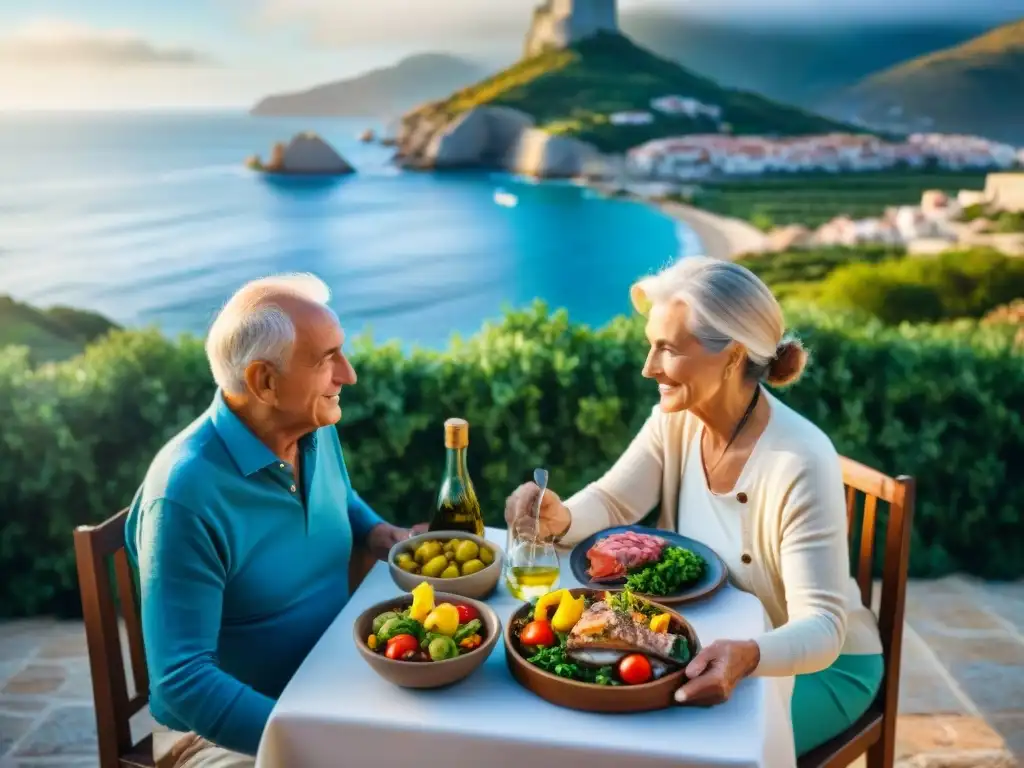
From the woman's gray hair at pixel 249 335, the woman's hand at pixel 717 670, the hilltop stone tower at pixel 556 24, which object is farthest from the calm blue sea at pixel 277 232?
the woman's hand at pixel 717 670

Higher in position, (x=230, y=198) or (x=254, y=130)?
(x=254, y=130)

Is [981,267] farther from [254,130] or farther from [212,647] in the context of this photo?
[212,647]

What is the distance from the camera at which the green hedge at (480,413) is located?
3912 mm

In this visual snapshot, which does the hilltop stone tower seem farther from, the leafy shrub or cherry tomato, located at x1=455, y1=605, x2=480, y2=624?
cherry tomato, located at x1=455, y1=605, x2=480, y2=624

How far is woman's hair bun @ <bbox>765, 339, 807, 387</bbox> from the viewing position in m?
2.38

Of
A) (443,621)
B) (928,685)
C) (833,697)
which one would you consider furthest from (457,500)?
(928,685)

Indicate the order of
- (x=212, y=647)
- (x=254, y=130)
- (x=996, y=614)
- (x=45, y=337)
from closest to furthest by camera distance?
(x=212, y=647) < (x=996, y=614) < (x=45, y=337) < (x=254, y=130)

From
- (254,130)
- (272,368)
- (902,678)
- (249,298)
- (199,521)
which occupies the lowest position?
(902,678)

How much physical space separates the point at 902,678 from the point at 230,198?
4.03 metres

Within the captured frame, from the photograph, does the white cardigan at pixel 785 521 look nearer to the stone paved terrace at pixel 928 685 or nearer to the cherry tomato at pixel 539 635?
the cherry tomato at pixel 539 635

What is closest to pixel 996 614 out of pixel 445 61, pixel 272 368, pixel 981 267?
pixel 981 267

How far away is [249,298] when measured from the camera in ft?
6.88

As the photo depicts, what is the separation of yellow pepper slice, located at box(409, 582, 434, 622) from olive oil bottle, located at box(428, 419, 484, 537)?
0.44 metres

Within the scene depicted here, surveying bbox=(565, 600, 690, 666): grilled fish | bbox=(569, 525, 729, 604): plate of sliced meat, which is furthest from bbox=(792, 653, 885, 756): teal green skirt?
bbox=(565, 600, 690, 666): grilled fish
